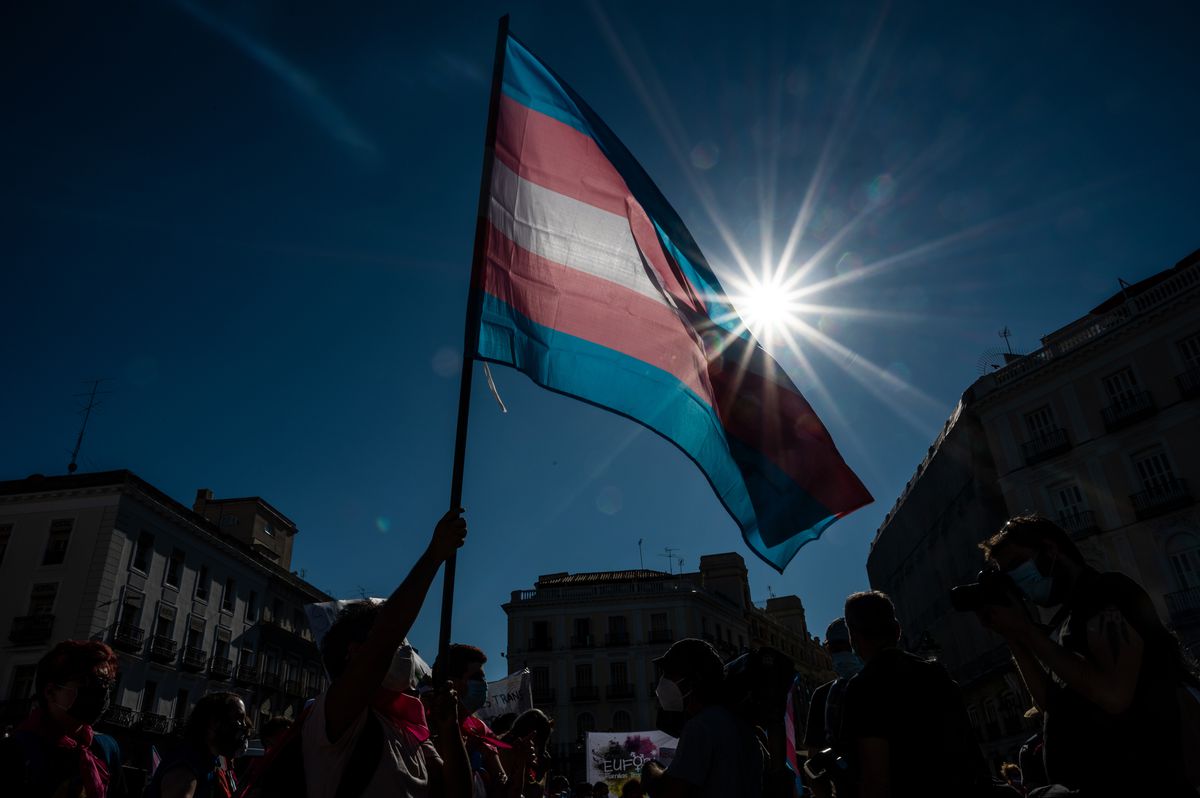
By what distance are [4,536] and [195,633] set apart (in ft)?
26.5

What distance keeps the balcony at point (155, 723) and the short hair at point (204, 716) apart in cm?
3036

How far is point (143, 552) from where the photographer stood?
29906mm

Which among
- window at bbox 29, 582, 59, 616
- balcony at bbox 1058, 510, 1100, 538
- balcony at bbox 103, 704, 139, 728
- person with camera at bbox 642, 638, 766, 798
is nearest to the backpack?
person with camera at bbox 642, 638, 766, 798

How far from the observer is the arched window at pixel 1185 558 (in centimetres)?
2122

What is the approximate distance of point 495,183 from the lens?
3873 millimetres

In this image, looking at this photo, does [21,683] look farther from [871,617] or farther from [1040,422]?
[1040,422]

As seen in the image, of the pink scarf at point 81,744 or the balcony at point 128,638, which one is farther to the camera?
the balcony at point 128,638

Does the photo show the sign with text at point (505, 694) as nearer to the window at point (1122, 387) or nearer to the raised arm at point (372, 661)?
the raised arm at point (372, 661)

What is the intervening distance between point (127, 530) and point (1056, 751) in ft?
109

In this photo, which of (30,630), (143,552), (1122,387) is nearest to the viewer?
(1122,387)

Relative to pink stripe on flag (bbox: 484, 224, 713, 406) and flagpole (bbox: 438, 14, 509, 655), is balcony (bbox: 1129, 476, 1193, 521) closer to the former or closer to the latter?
pink stripe on flag (bbox: 484, 224, 713, 406)

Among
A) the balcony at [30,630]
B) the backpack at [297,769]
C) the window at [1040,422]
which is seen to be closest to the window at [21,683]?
the balcony at [30,630]

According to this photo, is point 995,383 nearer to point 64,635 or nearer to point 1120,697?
point 1120,697

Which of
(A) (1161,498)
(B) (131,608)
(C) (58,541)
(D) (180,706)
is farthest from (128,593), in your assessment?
(A) (1161,498)
